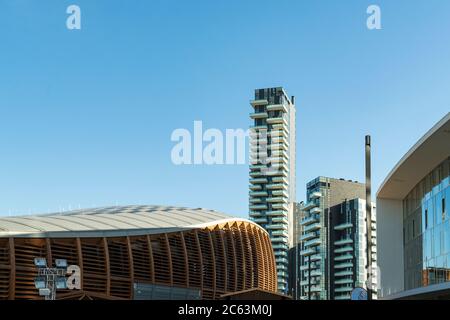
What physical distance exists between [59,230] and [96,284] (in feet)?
17.6

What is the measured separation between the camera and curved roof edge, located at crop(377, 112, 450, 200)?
28031mm

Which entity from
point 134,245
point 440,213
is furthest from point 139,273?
point 440,213

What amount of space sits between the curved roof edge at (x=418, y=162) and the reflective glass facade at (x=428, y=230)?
1.25 ft

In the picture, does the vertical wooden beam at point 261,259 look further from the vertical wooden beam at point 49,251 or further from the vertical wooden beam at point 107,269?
the vertical wooden beam at point 49,251

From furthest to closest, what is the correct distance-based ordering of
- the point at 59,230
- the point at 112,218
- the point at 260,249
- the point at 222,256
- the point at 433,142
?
the point at 260,249 < the point at 222,256 < the point at 112,218 < the point at 59,230 < the point at 433,142

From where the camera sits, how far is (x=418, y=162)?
3291 centimetres

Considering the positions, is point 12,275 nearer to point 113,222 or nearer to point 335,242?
point 113,222

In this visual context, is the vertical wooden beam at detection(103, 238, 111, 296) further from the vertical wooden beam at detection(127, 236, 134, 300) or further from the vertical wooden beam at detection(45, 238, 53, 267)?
the vertical wooden beam at detection(45, 238, 53, 267)

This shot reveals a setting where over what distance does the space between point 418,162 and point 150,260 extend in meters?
33.5

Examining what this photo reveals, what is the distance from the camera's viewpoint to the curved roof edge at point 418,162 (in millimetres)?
28031

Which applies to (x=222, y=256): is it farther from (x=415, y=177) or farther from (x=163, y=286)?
(x=415, y=177)
